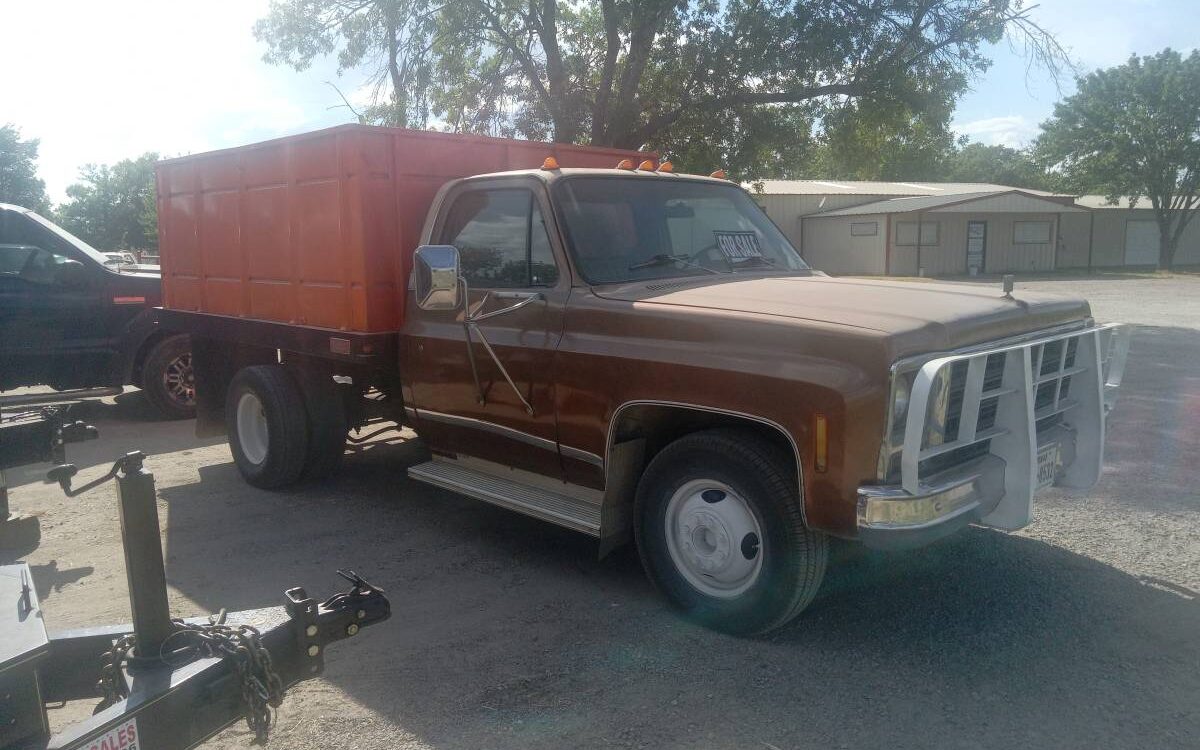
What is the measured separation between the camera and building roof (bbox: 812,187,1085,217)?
110 feet

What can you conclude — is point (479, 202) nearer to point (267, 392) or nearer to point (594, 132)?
point (267, 392)

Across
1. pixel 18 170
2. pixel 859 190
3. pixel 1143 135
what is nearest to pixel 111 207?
pixel 18 170

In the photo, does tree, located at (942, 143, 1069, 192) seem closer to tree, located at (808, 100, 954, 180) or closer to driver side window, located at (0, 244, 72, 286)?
tree, located at (808, 100, 954, 180)

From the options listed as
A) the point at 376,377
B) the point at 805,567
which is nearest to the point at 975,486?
the point at 805,567

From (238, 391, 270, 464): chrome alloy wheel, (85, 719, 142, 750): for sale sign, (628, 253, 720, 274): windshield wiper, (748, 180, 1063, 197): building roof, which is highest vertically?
(748, 180, 1063, 197): building roof

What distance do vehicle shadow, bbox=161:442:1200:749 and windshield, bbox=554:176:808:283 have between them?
5.37ft

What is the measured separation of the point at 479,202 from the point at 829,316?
7.81 ft

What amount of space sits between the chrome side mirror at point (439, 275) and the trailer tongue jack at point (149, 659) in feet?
7.18

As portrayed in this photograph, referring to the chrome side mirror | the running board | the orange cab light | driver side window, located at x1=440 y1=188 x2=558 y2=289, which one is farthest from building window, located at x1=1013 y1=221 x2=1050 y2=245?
the orange cab light

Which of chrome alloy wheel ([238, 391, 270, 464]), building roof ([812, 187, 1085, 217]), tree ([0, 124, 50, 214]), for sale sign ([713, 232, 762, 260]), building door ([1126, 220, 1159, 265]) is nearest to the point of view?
for sale sign ([713, 232, 762, 260])

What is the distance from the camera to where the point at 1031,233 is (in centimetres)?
3722

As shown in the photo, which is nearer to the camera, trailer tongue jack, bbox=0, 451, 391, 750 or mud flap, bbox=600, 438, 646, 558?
trailer tongue jack, bbox=0, 451, 391, 750

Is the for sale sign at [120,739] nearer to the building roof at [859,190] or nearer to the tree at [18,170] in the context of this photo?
the building roof at [859,190]

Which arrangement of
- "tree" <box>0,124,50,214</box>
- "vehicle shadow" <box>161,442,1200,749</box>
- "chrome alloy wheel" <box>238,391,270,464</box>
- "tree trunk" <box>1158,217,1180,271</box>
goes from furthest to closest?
"tree" <box>0,124,50,214</box> → "tree trunk" <box>1158,217,1180,271</box> → "chrome alloy wheel" <box>238,391,270,464</box> → "vehicle shadow" <box>161,442,1200,749</box>
